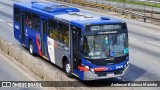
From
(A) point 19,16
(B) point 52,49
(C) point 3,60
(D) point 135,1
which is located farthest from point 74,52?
(D) point 135,1

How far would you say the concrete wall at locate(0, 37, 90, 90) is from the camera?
588 inches

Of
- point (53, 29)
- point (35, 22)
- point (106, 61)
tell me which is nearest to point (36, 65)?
point (53, 29)

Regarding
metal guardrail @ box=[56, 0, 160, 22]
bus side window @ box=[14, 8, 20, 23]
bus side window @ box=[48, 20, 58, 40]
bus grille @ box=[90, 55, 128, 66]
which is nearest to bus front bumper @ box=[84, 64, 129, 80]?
bus grille @ box=[90, 55, 128, 66]

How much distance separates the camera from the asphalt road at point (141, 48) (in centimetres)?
1765

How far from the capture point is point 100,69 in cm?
1546

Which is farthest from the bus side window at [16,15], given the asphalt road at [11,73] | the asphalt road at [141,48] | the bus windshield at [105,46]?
the bus windshield at [105,46]

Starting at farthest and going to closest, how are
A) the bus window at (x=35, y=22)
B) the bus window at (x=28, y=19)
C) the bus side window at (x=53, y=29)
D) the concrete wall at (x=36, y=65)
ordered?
the bus window at (x=28, y=19) < the bus window at (x=35, y=22) < the bus side window at (x=53, y=29) < the concrete wall at (x=36, y=65)

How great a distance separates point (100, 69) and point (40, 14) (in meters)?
6.37

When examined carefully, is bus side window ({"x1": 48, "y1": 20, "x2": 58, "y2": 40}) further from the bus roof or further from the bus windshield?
the bus windshield

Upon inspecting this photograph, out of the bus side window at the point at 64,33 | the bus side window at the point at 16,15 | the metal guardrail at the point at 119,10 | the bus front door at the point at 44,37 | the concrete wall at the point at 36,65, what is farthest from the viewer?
the metal guardrail at the point at 119,10

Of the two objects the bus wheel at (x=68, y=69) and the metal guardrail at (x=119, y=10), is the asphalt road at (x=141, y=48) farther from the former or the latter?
the metal guardrail at (x=119, y=10)

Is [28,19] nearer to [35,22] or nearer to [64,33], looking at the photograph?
[35,22]

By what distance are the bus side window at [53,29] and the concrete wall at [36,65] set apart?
4.64 feet

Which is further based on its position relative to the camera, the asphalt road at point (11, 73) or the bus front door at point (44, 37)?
the bus front door at point (44, 37)
